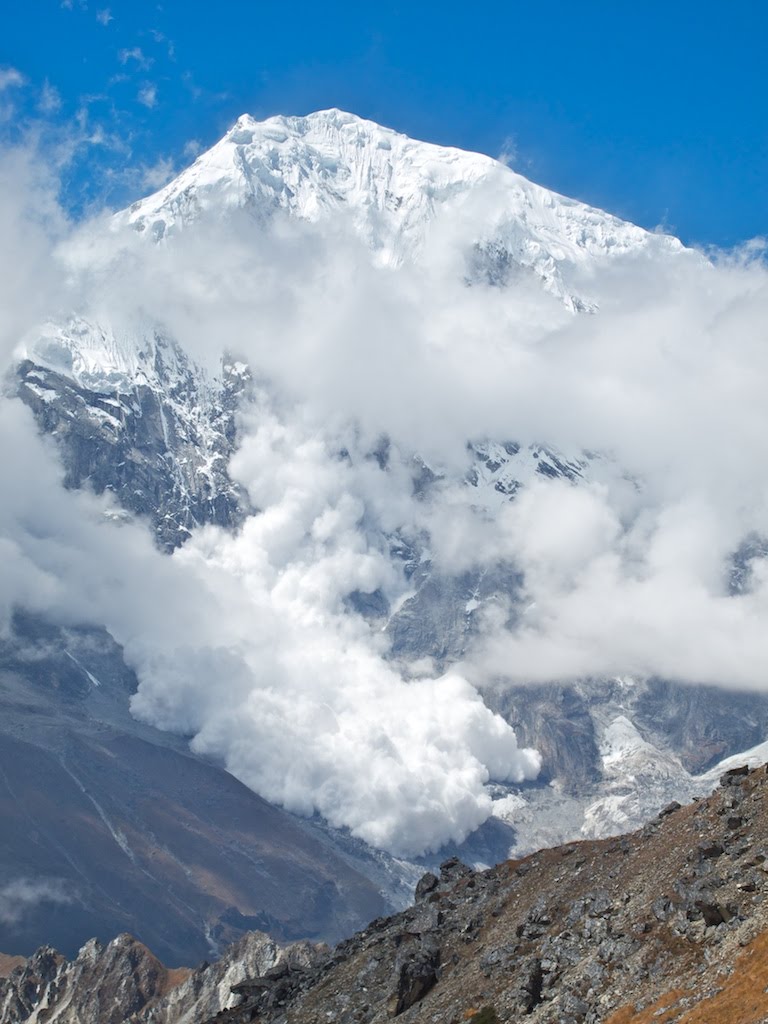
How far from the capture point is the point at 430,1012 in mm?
100438

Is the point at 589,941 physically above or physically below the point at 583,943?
above

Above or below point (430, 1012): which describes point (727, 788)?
above

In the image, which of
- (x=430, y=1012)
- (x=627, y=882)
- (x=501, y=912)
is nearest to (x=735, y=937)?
(x=627, y=882)

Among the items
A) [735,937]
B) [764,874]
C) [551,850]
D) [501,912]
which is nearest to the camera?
[735,937]

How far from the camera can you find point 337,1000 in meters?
118

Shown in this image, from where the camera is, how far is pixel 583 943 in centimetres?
9106

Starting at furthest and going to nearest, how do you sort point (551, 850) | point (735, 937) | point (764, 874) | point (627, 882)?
point (551, 850) → point (627, 882) → point (764, 874) → point (735, 937)

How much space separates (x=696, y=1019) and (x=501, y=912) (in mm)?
52981

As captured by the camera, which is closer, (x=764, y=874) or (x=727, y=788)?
(x=764, y=874)

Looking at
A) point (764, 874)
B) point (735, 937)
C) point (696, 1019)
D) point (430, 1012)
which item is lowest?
point (430, 1012)

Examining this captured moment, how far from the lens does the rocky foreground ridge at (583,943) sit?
246 feet

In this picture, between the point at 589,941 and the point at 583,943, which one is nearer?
the point at 589,941

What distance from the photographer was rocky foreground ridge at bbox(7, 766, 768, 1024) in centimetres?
7506

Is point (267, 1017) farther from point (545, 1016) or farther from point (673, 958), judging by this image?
point (673, 958)
